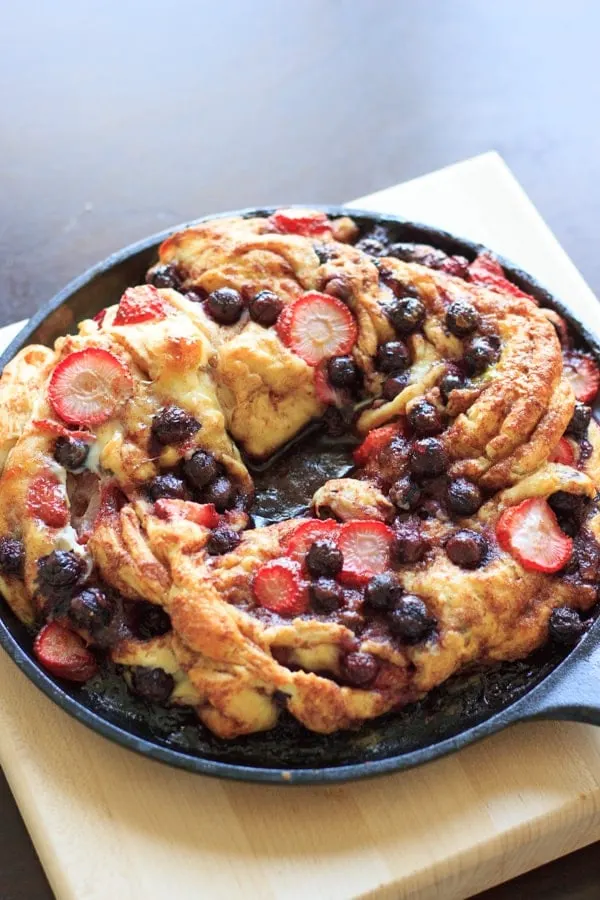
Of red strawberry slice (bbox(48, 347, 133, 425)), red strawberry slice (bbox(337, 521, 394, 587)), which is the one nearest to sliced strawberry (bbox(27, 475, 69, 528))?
red strawberry slice (bbox(48, 347, 133, 425))

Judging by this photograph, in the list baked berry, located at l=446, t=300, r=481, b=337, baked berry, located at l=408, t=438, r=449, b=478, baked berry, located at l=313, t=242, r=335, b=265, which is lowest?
baked berry, located at l=408, t=438, r=449, b=478

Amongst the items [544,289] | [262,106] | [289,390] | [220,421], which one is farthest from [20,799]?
[262,106]

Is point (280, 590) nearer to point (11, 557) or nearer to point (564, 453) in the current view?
point (11, 557)

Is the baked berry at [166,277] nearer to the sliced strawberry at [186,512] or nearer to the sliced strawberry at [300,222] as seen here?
the sliced strawberry at [300,222]

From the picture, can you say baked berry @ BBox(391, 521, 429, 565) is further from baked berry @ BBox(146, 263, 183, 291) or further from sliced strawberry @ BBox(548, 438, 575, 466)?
baked berry @ BBox(146, 263, 183, 291)

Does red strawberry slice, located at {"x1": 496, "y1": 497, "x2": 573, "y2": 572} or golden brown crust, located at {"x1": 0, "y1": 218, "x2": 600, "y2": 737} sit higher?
golden brown crust, located at {"x1": 0, "y1": 218, "x2": 600, "y2": 737}

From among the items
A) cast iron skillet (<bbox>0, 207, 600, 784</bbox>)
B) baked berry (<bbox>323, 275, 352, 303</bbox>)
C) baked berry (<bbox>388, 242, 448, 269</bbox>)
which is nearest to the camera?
cast iron skillet (<bbox>0, 207, 600, 784</bbox>)

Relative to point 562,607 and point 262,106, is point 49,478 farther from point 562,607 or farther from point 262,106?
point 262,106
